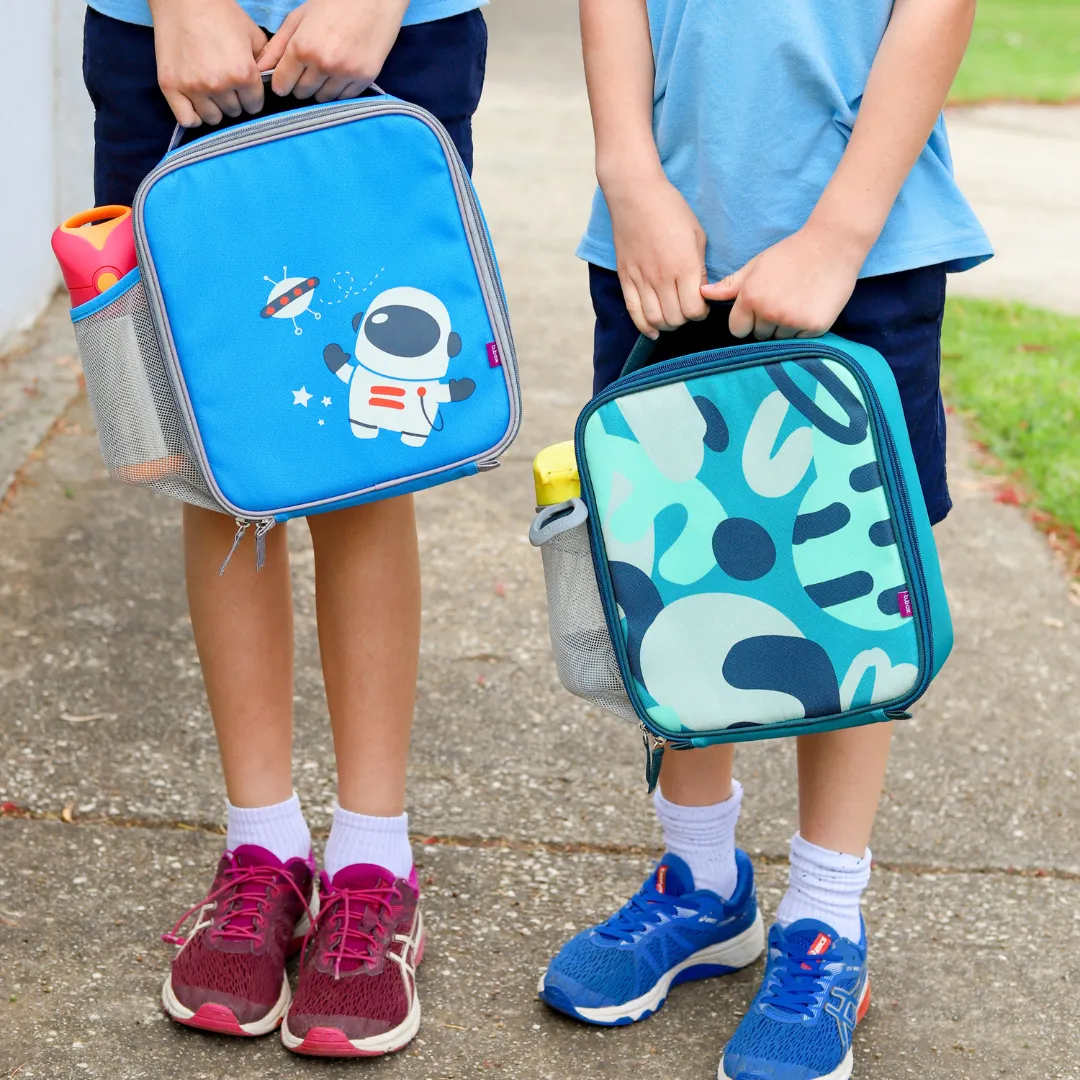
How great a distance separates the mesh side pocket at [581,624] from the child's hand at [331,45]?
1.88 feet

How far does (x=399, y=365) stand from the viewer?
165cm

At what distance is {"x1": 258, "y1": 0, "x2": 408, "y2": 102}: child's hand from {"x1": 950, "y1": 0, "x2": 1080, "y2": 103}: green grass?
30.6ft

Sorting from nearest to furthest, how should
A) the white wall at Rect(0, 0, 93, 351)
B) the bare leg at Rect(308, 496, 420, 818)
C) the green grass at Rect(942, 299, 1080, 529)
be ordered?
1. the bare leg at Rect(308, 496, 420, 818)
2. the green grass at Rect(942, 299, 1080, 529)
3. the white wall at Rect(0, 0, 93, 351)

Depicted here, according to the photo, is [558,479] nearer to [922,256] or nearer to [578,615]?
[578,615]

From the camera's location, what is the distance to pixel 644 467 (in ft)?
5.46

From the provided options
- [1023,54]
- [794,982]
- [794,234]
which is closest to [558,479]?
[794,234]

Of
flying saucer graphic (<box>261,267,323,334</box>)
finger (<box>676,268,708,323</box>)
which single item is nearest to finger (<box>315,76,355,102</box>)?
flying saucer graphic (<box>261,267,323,334</box>)

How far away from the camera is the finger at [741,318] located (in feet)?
5.35

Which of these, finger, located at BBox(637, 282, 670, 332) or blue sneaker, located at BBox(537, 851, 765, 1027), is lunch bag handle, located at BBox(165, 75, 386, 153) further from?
Result: blue sneaker, located at BBox(537, 851, 765, 1027)

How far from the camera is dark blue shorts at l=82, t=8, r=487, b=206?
5.67ft

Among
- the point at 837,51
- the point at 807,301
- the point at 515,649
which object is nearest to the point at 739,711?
the point at 807,301

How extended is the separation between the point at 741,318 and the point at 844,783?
2.03 feet

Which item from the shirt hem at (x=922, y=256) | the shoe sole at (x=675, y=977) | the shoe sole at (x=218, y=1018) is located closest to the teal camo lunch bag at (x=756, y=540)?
the shirt hem at (x=922, y=256)

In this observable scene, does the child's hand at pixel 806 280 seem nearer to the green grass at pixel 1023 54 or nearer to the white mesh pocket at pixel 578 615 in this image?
the white mesh pocket at pixel 578 615
